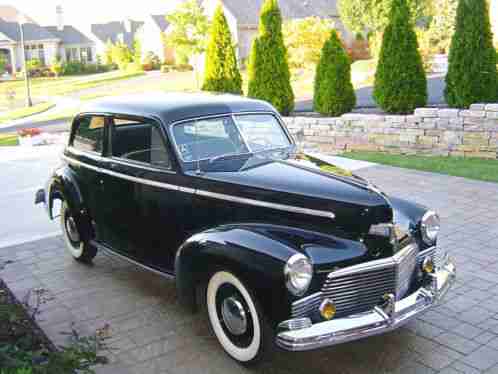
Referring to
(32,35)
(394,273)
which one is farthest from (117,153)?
(32,35)

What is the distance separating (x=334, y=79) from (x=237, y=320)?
32.3ft

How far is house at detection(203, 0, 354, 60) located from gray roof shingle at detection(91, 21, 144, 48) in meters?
29.3

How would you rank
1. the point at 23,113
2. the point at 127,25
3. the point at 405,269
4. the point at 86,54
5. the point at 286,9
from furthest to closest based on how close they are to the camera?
the point at 127,25, the point at 86,54, the point at 286,9, the point at 23,113, the point at 405,269

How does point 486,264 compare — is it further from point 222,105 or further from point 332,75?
point 332,75

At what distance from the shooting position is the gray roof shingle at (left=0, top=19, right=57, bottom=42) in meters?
63.0

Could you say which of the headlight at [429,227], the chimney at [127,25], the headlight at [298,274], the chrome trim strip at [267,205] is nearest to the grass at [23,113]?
the chrome trim strip at [267,205]

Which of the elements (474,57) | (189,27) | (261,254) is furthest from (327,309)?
(189,27)

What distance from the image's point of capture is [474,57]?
11.1 meters

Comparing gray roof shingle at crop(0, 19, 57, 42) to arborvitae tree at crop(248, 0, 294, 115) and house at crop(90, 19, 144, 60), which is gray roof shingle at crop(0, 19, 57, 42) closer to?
house at crop(90, 19, 144, 60)

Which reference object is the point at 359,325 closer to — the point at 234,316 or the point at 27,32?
the point at 234,316

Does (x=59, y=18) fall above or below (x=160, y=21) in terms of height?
above

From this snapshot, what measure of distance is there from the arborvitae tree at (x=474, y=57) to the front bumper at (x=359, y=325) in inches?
322

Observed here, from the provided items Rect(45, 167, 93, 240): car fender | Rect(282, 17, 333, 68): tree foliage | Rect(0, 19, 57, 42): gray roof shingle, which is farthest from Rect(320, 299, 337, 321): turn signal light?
Rect(0, 19, 57, 42): gray roof shingle

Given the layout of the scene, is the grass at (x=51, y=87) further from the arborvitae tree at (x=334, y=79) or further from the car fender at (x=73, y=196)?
the car fender at (x=73, y=196)
